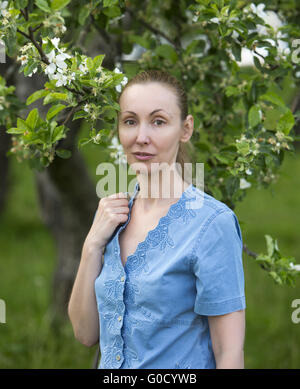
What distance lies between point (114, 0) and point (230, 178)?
2.83ft

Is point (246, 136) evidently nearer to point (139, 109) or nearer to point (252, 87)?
point (252, 87)

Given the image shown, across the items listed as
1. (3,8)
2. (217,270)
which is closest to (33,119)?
(3,8)

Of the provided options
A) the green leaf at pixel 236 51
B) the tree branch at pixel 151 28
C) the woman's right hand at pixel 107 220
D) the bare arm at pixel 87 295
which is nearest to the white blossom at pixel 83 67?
the woman's right hand at pixel 107 220

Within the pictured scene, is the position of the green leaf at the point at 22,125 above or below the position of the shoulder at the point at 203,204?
above

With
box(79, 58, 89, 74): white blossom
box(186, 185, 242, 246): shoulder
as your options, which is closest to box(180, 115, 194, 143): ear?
box(186, 185, 242, 246): shoulder

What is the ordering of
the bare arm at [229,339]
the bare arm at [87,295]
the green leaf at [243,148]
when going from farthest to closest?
the green leaf at [243,148], the bare arm at [87,295], the bare arm at [229,339]

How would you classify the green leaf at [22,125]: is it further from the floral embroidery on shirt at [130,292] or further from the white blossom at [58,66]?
the floral embroidery on shirt at [130,292]

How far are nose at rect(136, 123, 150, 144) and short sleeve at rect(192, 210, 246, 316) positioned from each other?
1.12 feet

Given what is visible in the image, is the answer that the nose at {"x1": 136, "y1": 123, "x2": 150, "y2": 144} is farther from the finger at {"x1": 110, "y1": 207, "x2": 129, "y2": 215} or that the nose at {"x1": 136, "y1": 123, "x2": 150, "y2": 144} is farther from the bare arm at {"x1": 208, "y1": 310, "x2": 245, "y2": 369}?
the bare arm at {"x1": 208, "y1": 310, "x2": 245, "y2": 369}

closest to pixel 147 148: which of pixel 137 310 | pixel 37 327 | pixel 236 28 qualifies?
pixel 137 310

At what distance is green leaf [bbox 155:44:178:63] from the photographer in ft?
8.35

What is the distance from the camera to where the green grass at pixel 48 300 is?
4.41 meters

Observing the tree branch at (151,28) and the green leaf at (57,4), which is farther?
the tree branch at (151,28)

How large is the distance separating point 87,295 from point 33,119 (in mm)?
689
